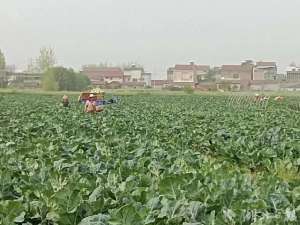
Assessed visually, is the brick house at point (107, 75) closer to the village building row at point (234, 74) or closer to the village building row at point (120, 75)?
the village building row at point (120, 75)

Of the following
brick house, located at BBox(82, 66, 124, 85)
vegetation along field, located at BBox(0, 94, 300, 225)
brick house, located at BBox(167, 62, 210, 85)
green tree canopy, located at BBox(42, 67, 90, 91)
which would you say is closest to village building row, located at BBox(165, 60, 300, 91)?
brick house, located at BBox(167, 62, 210, 85)

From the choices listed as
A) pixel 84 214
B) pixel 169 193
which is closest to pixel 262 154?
pixel 169 193

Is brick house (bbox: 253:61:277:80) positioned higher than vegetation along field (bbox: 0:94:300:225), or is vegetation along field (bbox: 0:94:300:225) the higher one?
brick house (bbox: 253:61:277:80)

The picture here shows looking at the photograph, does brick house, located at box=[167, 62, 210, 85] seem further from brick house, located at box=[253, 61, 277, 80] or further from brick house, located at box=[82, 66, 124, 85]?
brick house, located at box=[253, 61, 277, 80]

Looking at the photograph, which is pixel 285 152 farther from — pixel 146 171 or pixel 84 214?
pixel 84 214

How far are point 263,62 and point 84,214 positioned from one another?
138256 millimetres

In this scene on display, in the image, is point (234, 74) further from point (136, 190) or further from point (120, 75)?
point (136, 190)

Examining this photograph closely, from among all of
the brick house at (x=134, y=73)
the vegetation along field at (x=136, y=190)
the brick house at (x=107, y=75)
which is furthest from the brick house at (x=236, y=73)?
the vegetation along field at (x=136, y=190)

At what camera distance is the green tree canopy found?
78.9 metres

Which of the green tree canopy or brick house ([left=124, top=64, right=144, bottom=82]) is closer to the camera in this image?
the green tree canopy

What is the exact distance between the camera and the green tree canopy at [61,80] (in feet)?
259

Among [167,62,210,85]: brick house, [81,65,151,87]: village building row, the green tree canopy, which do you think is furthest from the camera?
[167,62,210,85]: brick house

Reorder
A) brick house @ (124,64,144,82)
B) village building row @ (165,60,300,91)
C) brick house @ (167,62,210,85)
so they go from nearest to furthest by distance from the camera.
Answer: village building row @ (165,60,300,91), brick house @ (167,62,210,85), brick house @ (124,64,144,82)

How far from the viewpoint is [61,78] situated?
8031cm
